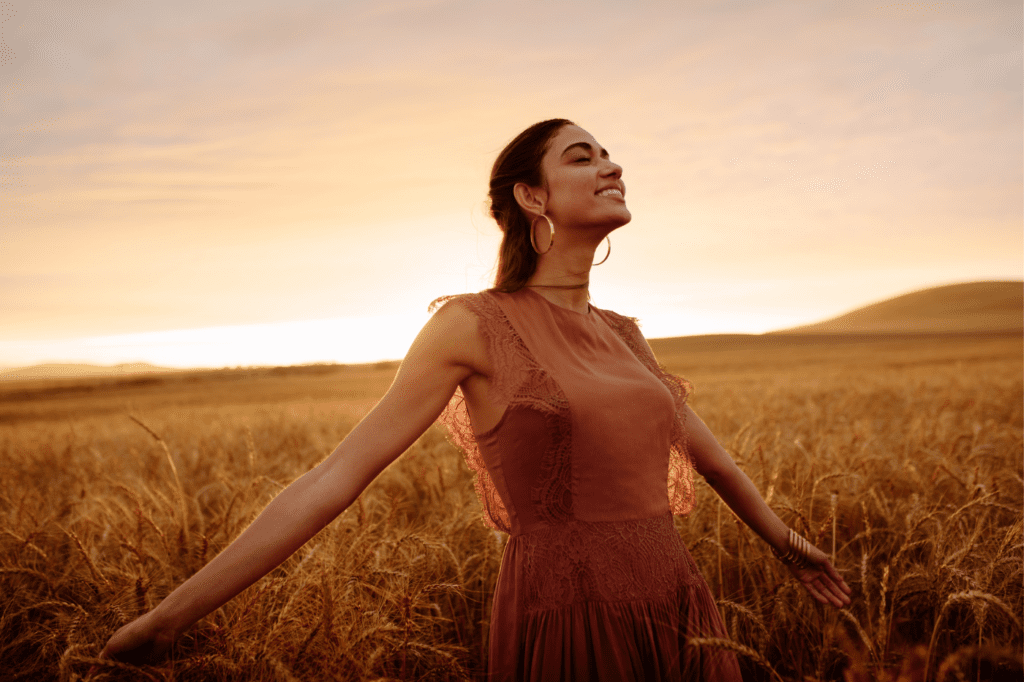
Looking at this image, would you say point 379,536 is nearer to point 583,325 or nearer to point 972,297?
point 583,325

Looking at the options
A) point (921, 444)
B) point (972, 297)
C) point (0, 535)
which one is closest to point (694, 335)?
point (972, 297)

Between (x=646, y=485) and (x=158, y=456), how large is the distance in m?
6.24

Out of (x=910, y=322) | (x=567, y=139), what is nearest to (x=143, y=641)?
(x=567, y=139)

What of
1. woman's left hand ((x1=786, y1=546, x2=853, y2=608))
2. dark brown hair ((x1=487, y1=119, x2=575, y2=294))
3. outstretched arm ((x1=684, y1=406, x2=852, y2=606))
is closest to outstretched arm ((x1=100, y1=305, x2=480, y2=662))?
dark brown hair ((x1=487, y1=119, x2=575, y2=294))

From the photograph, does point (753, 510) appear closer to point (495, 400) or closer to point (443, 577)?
point (495, 400)

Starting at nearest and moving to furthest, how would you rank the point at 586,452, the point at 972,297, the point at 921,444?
the point at 586,452 → the point at 921,444 → the point at 972,297

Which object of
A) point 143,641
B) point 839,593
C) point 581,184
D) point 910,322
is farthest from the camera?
point 910,322

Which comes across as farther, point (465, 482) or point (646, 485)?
point (465, 482)

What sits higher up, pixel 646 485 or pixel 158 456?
pixel 646 485

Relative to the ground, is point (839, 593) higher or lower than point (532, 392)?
lower

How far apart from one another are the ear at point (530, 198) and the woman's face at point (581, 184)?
0.06 ft

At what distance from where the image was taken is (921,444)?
15.2 ft

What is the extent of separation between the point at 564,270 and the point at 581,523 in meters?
0.73

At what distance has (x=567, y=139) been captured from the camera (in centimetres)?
180
